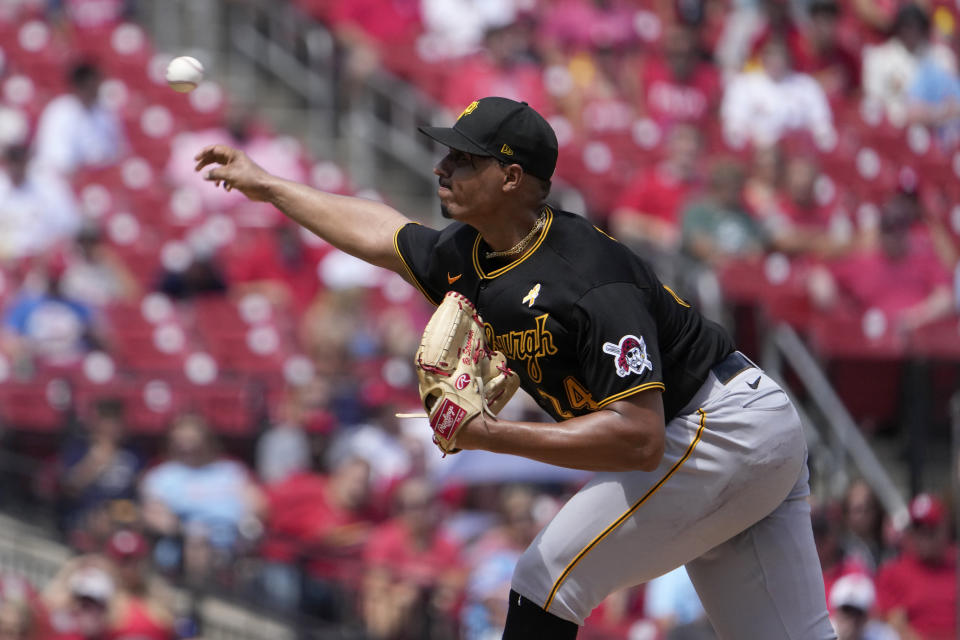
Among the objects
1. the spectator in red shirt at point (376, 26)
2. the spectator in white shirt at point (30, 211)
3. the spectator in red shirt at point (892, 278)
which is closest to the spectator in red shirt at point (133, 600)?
the spectator in white shirt at point (30, 211)

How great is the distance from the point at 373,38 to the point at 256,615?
6.00 metres

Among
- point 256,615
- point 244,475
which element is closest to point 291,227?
point 244,475

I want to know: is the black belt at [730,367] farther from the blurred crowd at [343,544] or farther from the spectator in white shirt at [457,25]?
the spectator in white shirt at [457,25]

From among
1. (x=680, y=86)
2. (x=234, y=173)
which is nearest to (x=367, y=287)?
(x=680, y=86)

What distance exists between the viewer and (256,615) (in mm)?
7434

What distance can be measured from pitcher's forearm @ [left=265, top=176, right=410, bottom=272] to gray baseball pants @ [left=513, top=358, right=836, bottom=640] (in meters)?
0.88

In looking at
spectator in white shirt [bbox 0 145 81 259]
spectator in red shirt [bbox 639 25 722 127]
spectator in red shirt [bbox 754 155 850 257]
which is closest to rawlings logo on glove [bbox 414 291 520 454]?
spectator in red shirt [bbox 754 155 850 257]

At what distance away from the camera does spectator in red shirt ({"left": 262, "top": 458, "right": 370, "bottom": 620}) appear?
7562mm

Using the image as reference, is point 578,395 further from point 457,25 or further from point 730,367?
point 457,25

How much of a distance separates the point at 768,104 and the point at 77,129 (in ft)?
17.1

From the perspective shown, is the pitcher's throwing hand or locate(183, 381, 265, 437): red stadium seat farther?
locate(183, 381, 265, 437): red stadium seat

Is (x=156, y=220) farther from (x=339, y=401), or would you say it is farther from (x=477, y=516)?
(x=477, y=516)

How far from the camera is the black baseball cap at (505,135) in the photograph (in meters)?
3.64

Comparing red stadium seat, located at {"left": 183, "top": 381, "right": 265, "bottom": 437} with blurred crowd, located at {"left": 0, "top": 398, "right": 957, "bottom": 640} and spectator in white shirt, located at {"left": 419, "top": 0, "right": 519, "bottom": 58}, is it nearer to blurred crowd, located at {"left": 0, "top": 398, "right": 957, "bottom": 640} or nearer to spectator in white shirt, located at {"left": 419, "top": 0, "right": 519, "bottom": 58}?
blurred crowd, located at {"left": 0, "top": 398, "right": 957, "bottom": 640}
